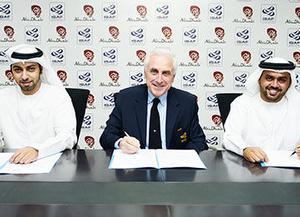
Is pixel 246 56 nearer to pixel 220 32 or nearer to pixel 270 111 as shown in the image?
pixel 220 32

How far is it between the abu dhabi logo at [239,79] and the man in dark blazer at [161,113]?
181cm

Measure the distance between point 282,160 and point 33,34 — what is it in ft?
11.2

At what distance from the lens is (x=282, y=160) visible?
2.33m

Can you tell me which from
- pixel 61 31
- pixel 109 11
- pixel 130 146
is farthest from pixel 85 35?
pixel 130 146

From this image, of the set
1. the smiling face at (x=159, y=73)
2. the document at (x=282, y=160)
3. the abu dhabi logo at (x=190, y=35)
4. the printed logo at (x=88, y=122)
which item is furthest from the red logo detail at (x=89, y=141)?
the document at (x=282, y=160)

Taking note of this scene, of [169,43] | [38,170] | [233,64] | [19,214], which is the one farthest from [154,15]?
[19,214]

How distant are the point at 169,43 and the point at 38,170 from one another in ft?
9.77

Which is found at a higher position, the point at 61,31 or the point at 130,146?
the point at 61,31

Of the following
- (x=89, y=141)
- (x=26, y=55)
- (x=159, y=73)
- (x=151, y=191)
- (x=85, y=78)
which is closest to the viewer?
(x=151, y=191)

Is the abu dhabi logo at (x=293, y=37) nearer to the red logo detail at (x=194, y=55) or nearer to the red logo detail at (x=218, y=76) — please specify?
the red logo detail at (x=218, y=76)

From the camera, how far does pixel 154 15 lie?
15.2ft

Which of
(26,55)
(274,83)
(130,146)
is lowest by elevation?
(130,146)

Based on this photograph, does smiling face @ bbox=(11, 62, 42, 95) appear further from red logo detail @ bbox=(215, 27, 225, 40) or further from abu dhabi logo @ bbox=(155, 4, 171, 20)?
red logo detail @ bbox=(215, 27, 225, 40)

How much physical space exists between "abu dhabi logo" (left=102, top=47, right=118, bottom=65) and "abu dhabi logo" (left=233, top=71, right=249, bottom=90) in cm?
145
